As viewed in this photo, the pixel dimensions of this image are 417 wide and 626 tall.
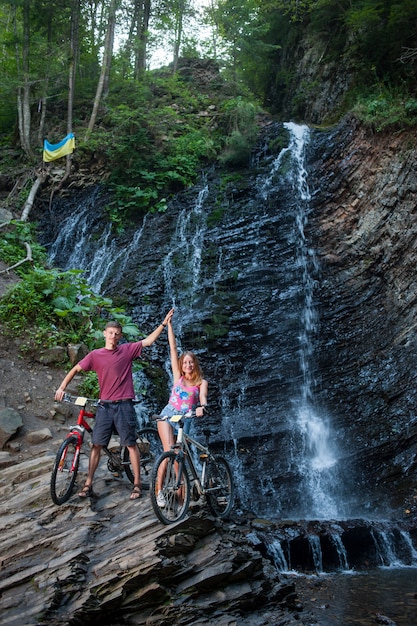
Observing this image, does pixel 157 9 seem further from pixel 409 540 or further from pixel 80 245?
pixel 409 540

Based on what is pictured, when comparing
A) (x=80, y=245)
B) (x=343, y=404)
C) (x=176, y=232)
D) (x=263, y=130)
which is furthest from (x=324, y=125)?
(x=343, y=404)

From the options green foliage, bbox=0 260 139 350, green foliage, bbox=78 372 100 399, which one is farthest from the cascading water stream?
green foliage, bbox=78 372 100 399

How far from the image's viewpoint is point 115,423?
5465mm

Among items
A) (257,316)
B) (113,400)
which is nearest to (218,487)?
(113,400)

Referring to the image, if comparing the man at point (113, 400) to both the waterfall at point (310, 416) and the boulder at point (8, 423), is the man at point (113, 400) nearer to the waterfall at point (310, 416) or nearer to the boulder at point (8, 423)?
the boulder at point (8, 423)

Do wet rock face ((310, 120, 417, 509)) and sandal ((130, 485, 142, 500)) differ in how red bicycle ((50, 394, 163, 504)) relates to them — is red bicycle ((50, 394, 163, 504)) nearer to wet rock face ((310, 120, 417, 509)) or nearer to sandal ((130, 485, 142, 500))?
sandal ((130, 485, 142, 500))

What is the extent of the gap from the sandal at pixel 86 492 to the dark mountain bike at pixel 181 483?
1008mm

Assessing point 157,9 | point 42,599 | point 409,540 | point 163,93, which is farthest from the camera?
point 157,9

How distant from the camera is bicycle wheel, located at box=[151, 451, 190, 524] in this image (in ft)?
15.8

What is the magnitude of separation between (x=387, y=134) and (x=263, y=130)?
6.12 meters

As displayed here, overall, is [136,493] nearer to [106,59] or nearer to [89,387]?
[89,387]

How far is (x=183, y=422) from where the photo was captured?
5340 millimetres

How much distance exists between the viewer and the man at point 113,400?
5.45 meters

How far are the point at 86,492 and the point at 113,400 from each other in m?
1.02
